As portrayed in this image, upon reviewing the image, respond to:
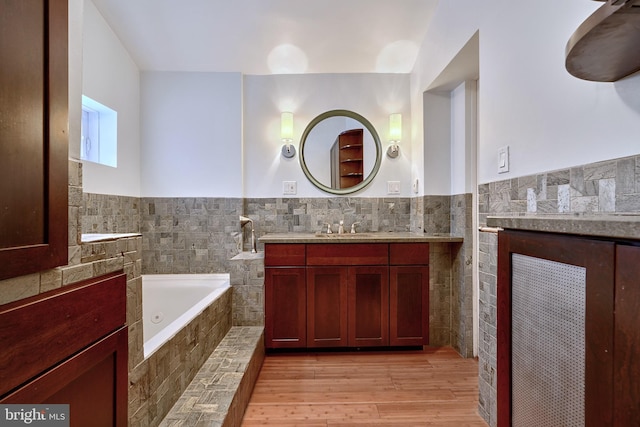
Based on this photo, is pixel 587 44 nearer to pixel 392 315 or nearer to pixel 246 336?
pixel 392 315

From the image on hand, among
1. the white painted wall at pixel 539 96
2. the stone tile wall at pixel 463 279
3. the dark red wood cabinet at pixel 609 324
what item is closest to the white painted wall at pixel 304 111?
the stone tile wall at pixel 463 279

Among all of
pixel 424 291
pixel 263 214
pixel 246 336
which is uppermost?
pixel 263 214

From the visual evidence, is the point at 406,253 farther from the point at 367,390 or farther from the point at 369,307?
the point at 367,390

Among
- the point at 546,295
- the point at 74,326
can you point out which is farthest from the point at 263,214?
the point at 546,295

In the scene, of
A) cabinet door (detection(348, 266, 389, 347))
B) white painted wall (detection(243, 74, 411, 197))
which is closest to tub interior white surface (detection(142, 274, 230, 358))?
white painted wall (detection(243, 74, 411, 197))

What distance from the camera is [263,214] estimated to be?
9.52 ft

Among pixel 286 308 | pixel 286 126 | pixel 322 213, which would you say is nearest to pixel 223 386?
pixel 286 308

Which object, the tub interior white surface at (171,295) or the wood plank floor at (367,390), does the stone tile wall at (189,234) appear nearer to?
the tub interior white surface at (171,295)

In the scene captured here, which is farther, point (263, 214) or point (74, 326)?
point (263, 214)

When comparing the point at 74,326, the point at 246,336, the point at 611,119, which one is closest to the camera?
the point at 74,326

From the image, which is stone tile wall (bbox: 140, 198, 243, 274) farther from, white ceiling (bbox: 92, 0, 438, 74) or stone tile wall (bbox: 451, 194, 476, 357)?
stone tile wall (bbox: 451, 194, 476, 357)

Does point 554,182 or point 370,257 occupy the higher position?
point 554,182

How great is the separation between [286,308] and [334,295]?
39 cm

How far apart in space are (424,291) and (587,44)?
6.47ft
